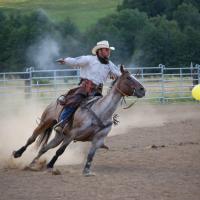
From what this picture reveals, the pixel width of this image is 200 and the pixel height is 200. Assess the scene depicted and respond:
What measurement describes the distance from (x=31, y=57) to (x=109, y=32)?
209 inches

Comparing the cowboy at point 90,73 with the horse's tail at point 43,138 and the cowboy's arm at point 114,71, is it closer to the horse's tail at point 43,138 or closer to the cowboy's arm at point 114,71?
the cowboy's arm at point 114,71

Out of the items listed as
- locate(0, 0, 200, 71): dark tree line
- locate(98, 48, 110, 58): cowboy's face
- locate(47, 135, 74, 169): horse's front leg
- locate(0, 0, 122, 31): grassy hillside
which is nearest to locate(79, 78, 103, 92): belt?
locate(98, 48, 110, 58): cowboy's face

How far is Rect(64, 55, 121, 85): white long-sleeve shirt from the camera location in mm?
10227

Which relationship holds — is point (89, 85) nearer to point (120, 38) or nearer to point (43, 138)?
point (43, 138)

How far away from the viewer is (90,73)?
1035 centimetres

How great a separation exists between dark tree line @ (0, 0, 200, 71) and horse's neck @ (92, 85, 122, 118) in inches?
1196

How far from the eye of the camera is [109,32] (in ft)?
145

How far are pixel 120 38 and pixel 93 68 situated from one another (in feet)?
109

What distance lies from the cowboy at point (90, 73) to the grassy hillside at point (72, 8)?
53.4 m

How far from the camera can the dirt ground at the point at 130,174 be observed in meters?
8.05

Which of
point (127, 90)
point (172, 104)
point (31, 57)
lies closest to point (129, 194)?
point (127, 90)

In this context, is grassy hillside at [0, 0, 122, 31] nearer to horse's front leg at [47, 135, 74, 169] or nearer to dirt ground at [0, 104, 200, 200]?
dirt ground at [0, 104, 200, 200]

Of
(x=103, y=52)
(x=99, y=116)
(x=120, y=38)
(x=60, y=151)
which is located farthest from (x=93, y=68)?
(x=120, y=38)

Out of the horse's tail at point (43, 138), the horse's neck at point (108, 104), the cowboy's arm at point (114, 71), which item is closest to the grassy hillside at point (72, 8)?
the horse's tail at point (43, 138)
